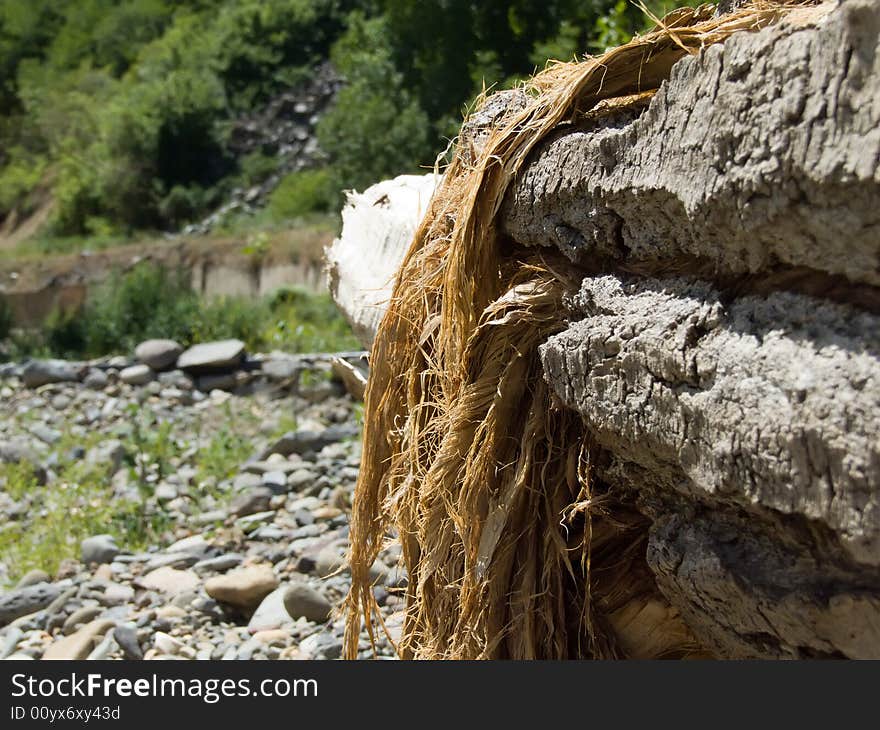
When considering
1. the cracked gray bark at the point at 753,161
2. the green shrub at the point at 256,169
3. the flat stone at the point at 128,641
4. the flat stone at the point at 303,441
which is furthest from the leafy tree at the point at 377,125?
the cracked gray bark at the point at 753,161

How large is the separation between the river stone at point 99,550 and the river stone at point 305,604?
165 centimetres

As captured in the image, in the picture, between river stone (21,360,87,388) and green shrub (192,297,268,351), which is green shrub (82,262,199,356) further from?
river stone (21,360,87,388)

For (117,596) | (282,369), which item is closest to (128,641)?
(117,596)

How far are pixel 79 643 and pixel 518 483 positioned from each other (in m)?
3.20

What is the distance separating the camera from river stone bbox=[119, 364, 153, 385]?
10508mm

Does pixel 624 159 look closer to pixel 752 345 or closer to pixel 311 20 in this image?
pixel 752 345

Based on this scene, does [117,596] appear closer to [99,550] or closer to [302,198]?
[99,550]

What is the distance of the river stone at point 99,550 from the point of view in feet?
19.3

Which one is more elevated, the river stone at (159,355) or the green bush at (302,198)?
the green bush at (302,198)

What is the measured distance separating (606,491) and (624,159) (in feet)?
2.38

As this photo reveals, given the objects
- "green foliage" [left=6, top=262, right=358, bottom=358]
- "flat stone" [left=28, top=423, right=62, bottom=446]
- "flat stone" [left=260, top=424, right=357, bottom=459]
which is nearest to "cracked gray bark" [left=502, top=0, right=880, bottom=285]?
"flat stone" [left=260, top=424, right=357, bottom=459]

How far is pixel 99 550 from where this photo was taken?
5.90 metres

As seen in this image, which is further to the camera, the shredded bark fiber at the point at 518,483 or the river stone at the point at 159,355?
the river stone at the point at 159,355

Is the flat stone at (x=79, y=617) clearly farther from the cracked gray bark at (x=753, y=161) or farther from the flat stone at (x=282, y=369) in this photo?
the flat stone at (x=282, y=369)
